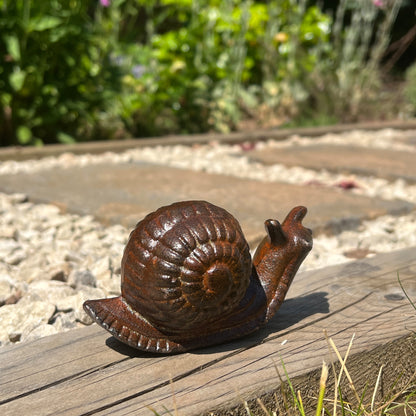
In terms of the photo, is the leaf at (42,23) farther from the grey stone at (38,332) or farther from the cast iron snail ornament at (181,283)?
the cast iron snail ornament at (181,283)

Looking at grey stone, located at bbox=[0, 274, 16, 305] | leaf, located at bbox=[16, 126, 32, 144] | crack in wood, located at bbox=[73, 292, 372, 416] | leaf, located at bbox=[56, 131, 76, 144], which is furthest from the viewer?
leaf, located at bbox=[56, 131, 76, 144]

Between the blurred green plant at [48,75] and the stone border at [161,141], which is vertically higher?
the blurred green plant at [48,75]

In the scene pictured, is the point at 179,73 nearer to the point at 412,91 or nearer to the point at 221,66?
the point at 221,66

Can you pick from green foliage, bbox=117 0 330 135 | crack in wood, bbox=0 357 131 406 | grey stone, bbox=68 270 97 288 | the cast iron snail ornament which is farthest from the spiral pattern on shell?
green foliage, bbox=117 0 330 135

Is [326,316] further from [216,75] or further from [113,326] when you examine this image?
[216,75]

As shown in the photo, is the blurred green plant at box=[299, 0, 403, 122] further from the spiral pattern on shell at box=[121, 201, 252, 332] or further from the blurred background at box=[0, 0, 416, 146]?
the spiral pattern on shell at box=[121, 201, 252, 332]

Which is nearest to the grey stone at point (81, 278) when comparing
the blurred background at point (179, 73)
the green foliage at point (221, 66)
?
the blurred background at point (179, 73)
